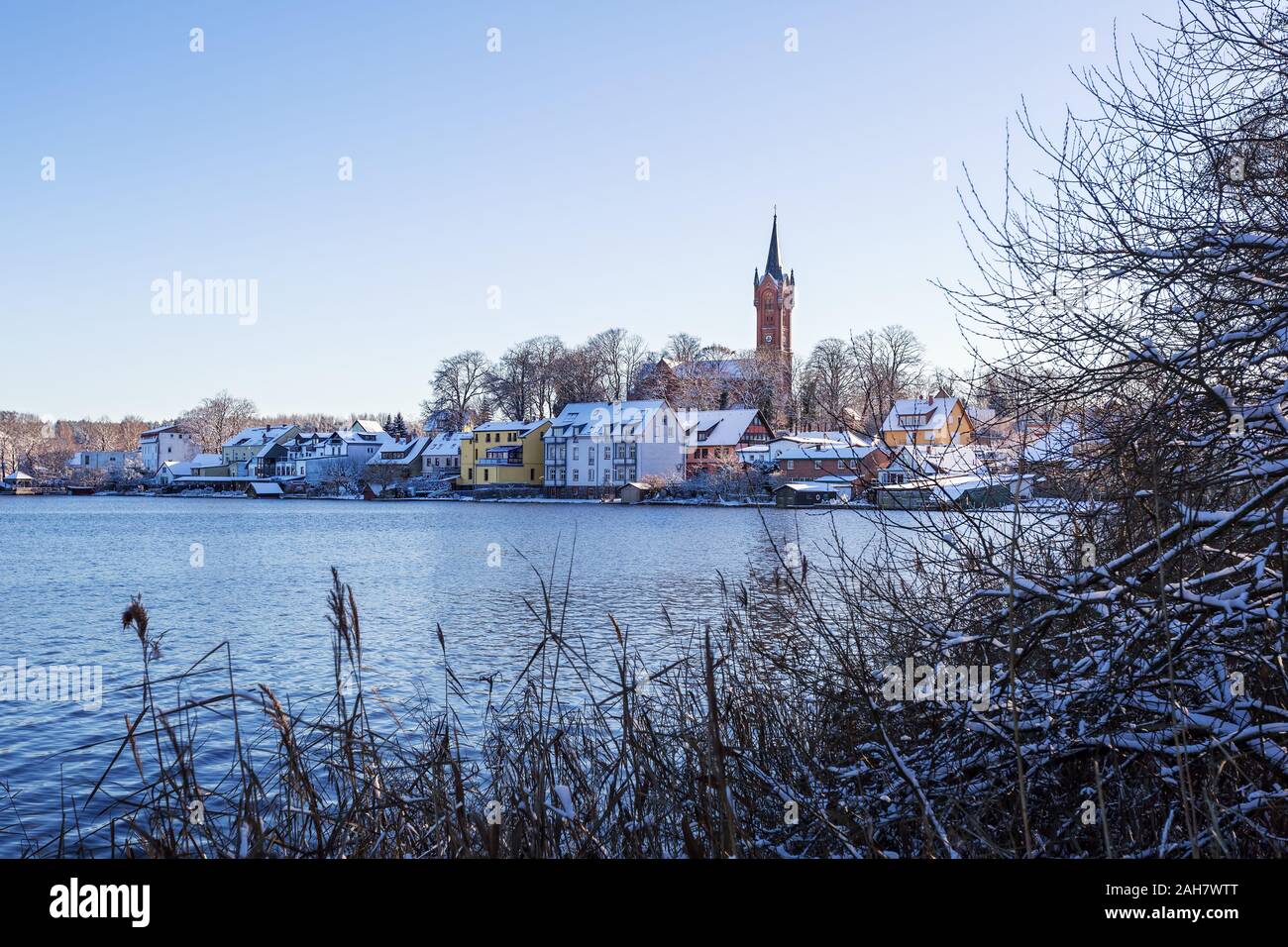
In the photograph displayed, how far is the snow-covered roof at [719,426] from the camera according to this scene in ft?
295

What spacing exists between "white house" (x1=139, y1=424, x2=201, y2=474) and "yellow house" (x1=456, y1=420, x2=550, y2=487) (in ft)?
209

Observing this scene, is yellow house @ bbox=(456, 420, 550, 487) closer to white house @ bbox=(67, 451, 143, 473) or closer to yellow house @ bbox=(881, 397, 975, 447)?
white house @ bbox=(67, 451, 143, 473)

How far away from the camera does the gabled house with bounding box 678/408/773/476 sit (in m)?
89.6

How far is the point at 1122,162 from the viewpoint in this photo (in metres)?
5.89

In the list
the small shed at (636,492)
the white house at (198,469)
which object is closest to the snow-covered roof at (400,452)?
the white house at (198,469)

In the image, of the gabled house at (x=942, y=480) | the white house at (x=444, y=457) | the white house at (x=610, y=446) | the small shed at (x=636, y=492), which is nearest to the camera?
the gabled house at (x=942, y=480)

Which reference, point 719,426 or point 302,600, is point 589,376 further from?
point 302,600

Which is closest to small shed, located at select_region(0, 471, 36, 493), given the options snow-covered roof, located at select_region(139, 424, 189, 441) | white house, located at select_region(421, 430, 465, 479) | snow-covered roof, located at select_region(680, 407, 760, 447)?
snow-covered roof, located at select_region(139, 424, 189, 441)

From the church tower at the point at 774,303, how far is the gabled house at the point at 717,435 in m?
41.6

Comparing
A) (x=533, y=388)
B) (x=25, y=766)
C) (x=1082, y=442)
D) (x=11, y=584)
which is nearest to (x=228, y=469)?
(x=533, y=388)

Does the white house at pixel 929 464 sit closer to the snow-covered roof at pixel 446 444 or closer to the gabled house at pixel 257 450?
the snow-covered roof at pixel 446 444

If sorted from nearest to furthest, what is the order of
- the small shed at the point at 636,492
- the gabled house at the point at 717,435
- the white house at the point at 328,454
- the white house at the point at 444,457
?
the small shed at the point at 636,492 < the gabled house at the point at 717,435 < the white house at the point at 444,457 < the white house at the point at 328,454

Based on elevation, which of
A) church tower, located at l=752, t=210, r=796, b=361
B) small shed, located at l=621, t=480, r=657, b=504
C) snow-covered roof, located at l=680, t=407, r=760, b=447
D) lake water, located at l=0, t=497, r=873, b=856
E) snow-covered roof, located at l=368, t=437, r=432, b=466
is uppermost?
church tower, located at l=752, t=210, r=796, b=361

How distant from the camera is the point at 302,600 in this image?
2525cm
